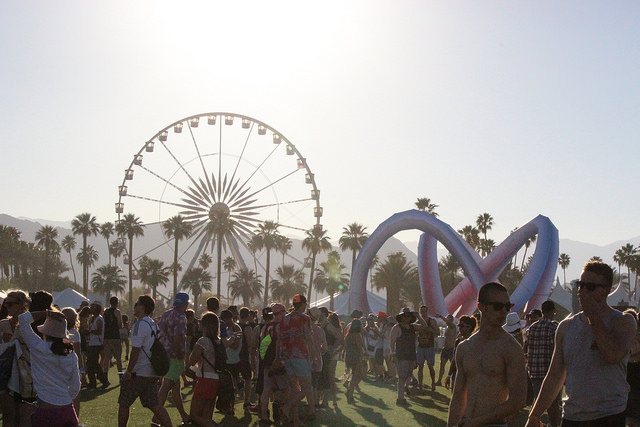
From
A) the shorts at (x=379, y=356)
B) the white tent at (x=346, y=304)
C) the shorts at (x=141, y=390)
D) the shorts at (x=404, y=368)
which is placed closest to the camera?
the shorts at (x=141, y=390)

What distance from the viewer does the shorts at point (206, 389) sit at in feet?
31.7

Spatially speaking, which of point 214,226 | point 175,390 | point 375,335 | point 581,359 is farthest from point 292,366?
point 214,226

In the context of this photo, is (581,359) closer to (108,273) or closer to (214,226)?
(214,226)

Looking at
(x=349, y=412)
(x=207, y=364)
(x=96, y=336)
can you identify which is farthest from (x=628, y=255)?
(x=207, y=364)

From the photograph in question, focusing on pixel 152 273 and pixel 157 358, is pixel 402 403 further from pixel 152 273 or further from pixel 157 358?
pixel 152 273

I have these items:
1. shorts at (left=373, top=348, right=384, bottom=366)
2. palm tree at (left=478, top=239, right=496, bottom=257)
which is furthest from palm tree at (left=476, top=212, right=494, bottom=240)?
shorts at (left=373, top=348, right=384, bottom=366)

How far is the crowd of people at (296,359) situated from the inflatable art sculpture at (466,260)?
2160cm

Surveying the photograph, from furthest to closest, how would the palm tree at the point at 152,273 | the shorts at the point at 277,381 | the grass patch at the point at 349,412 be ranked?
the palm tree at the point at 152,273, the grass patch at the point at 349,412, the shorts at the point at 277,381

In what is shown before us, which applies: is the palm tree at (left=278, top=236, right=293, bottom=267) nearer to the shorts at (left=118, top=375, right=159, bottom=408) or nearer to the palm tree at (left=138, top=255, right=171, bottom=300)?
the palm tree at (left=138, top=255, right=171, bottom=300)

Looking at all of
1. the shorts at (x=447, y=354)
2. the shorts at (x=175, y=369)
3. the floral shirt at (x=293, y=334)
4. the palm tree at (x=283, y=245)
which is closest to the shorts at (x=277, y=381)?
the floral shirt at (x=293, y=334)

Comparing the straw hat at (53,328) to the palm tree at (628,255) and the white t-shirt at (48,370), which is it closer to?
the white t-shirt at (48,370)

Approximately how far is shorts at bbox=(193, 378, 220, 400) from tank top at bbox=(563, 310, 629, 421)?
17.4ft

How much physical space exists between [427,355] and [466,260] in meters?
21.6

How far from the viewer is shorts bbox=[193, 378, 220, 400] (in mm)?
9664
